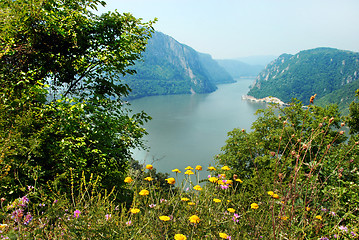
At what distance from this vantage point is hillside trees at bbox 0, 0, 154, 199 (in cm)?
521

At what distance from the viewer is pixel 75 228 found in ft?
6.67

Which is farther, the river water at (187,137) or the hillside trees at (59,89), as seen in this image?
the river water at (187,137)

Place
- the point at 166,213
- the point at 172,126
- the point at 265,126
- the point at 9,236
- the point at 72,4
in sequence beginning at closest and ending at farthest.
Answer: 1. the point at 9,236
2. the point at 166,213
3. the point at 72,4
4. the point at 265,126
5. the point at 172,126

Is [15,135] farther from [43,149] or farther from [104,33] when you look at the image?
[104,33]

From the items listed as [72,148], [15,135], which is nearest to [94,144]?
[72,148]

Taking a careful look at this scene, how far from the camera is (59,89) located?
26.3ft

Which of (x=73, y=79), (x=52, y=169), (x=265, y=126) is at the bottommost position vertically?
(x=265, y=126)

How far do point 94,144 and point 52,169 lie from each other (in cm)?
123

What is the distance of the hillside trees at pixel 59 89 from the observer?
5.21 metres

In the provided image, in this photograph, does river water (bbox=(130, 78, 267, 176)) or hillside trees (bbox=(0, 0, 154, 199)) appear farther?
river water (bbox=(130, 78, 267, 176))

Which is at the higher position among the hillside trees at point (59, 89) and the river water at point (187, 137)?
the hillside trees at point (59, 89)

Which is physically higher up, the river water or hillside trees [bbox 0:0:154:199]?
hillside trees [bbox 0:0:154:199]

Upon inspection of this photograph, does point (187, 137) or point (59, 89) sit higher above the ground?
point (59, 89)

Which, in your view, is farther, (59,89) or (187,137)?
(187,137)
